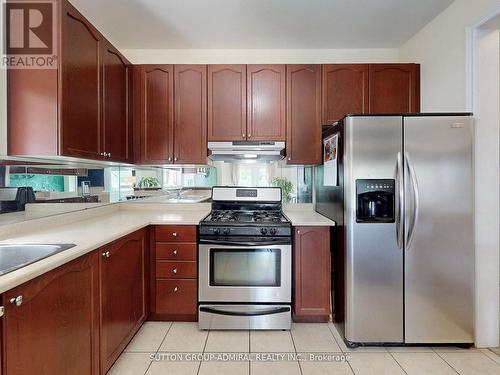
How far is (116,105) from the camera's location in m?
2.34

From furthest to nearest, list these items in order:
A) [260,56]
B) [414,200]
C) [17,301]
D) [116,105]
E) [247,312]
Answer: [260,56] < [116,105] < [247,312] < [414,200] < [17,301]

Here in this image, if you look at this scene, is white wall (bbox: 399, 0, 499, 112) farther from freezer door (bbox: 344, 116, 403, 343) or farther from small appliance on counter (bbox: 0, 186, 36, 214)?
small appliance on counter (bbox: 0, 186, 36, 214)

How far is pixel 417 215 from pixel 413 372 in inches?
40.2

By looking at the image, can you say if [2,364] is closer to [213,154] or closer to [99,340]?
[99,340]

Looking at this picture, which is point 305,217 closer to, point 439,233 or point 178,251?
point 439,233

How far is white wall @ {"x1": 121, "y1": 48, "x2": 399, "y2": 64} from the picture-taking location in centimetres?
289

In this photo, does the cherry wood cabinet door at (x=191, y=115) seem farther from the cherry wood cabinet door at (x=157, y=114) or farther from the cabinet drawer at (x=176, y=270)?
the cabinet drawer at (x=176, y=270)

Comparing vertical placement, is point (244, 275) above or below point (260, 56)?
below

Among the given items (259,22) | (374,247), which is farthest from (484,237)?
(259,22)

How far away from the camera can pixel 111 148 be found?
2236mm

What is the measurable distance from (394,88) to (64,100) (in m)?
2.74

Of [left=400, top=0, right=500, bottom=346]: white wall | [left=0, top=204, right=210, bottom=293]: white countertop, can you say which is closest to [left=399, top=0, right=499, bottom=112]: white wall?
[left=400, top=0, right=500, bottom=346]: white wall

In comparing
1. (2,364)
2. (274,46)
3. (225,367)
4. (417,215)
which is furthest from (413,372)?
(274,46)
